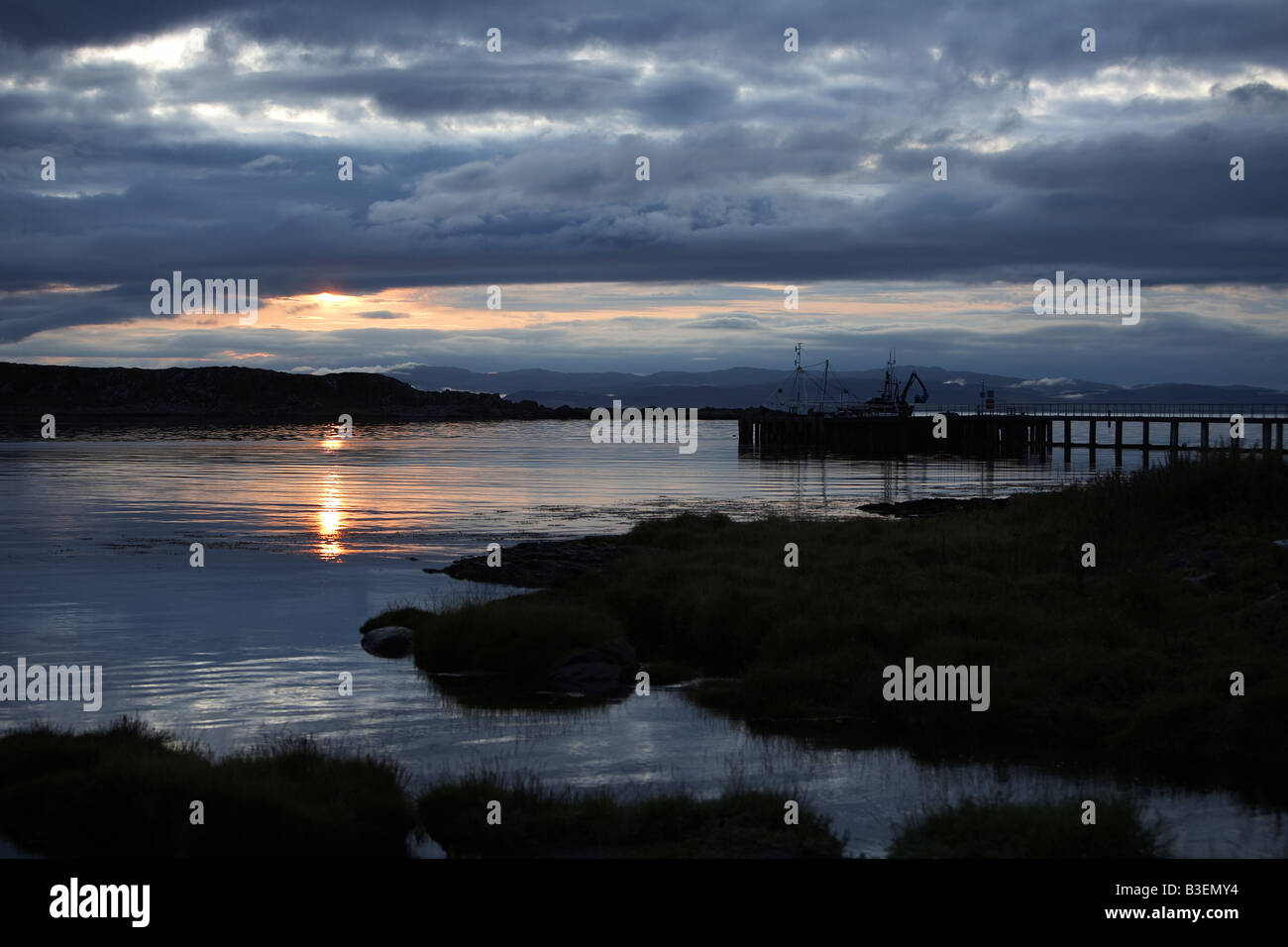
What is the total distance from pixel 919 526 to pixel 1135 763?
2247cm

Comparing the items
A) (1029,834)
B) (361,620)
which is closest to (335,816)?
(1029,834)

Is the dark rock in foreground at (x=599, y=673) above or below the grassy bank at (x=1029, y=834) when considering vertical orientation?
below

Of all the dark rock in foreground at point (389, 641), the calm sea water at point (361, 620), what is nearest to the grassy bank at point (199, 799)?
the calm sea water at point (361, 620)

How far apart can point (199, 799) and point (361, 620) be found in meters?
17.3

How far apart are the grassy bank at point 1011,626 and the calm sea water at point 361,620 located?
1642 mm

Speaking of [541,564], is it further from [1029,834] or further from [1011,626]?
[1029,834]

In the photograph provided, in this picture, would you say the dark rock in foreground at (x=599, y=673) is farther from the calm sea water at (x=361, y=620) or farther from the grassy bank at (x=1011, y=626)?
the calm sea water at (x=361, y=620)

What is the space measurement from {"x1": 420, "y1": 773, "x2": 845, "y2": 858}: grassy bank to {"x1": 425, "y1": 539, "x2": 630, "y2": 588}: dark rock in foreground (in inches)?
749

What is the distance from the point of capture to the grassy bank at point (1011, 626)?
61.8ft

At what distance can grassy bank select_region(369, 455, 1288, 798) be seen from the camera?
61.8 ft

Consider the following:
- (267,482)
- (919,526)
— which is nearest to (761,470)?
(267,482)

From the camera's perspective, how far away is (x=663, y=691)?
74.3 feet

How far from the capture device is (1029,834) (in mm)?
13039
